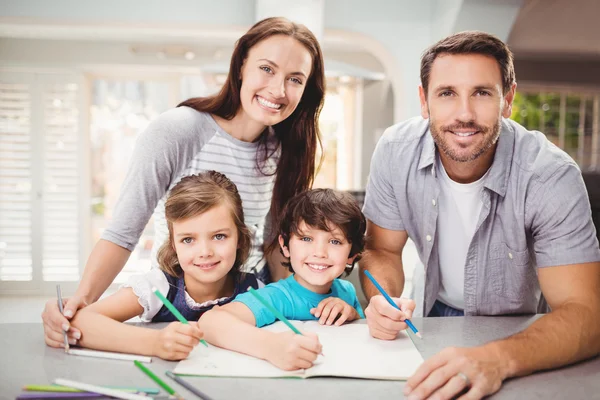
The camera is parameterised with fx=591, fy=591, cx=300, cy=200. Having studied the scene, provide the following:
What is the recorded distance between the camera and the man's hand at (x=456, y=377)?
0.97m

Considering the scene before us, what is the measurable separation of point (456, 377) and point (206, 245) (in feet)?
2.10

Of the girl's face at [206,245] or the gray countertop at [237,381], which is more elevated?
the girl's face at [206,245]

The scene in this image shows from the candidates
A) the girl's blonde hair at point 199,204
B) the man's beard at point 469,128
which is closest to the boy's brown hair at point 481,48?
the man's beard at point 469,128

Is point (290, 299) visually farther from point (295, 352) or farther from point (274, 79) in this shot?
point (274, 79)

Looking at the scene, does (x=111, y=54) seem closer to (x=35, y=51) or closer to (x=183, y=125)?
(x=35, y=51)

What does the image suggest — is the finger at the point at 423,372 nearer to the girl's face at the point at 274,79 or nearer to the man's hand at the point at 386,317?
the man's hand at the point at 386,317

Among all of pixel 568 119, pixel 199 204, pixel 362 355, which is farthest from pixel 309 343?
pixel 568 119

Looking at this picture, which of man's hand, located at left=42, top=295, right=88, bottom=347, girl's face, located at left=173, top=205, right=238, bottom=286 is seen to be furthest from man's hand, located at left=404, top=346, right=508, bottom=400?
man's hand, located at left=42, top=295, right=88, bottom=347

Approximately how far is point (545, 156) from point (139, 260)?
579 cm

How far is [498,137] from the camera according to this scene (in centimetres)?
162

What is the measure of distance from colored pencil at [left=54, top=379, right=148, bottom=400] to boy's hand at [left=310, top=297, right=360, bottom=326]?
0.52 metres

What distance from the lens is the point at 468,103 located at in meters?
1.52

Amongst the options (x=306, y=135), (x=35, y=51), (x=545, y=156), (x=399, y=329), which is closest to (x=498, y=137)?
(x=545, y=156)

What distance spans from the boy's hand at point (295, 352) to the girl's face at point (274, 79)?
0.73 meters
